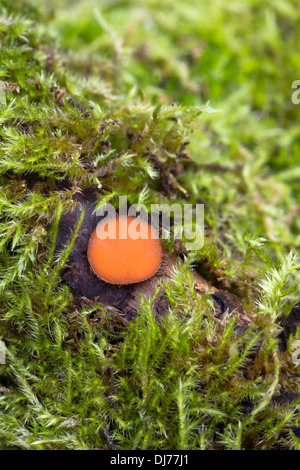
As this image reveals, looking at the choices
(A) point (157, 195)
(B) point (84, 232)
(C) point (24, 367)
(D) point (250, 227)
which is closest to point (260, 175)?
(D) point (250, 227)

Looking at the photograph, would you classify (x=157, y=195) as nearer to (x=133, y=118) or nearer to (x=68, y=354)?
(x=133, y=118)

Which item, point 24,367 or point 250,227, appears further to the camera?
point 250,227

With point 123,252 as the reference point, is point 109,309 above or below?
below
